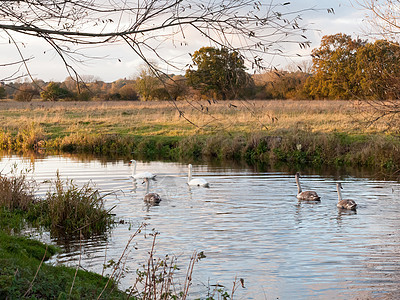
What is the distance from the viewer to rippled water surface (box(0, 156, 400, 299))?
30.1 ft

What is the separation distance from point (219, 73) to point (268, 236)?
24.2 feet

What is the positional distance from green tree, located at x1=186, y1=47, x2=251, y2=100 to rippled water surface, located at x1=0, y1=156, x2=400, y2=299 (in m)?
2.63

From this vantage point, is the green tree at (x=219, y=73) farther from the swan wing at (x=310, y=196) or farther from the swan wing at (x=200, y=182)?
the swan wing at (x=200, y=182)

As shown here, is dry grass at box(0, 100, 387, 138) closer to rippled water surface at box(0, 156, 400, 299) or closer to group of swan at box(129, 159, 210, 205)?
group of swan at box(129, 159, 210, 205)

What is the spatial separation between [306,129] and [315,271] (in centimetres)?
2153

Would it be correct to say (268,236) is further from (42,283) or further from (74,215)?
(42,283)

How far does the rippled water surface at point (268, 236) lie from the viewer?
9.16 meters

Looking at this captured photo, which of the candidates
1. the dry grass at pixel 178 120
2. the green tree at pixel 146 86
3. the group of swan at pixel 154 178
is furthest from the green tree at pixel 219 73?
the green tree at pixel 146 86

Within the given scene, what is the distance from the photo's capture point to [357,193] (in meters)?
18.3

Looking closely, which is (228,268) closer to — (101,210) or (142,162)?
(101,210)

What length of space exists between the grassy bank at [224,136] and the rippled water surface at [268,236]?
4.57 metres

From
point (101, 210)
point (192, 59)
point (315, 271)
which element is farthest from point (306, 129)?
point (192, 59)

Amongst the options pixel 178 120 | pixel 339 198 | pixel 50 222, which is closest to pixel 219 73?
pixel 50 222

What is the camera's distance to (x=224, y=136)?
32.0m
